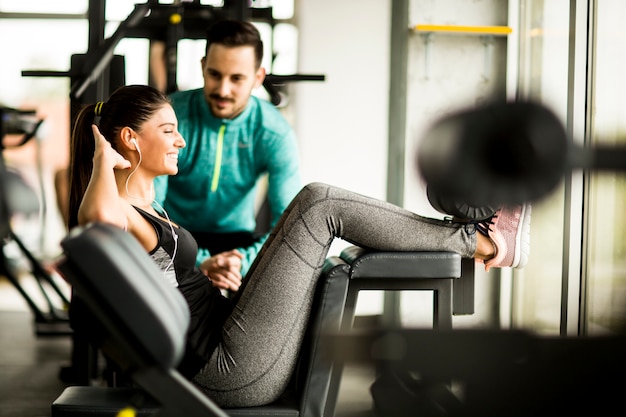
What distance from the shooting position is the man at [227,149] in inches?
95.7

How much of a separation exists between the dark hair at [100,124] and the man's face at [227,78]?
2.08ft

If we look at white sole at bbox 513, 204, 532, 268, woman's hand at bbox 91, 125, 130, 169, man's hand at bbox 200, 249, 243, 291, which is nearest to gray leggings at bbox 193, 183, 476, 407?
white sole at bbox 513, 204, 532, 268

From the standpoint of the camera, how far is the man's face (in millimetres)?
2408

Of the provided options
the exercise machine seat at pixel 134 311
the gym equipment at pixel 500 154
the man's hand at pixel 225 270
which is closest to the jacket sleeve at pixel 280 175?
the man's hand at pixel 225 270

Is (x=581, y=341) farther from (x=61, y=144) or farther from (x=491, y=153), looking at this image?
(x=61, y=144)

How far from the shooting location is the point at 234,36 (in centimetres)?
243

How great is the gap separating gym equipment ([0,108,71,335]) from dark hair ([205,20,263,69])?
726 mm

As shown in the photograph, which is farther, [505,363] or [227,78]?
[227,78]

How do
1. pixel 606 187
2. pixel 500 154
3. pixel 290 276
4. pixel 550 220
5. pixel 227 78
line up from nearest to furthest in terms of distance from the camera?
pixel 500 154 → pixel 290 276 → pixel 227 78 → pixel 550 220 → pixel 606 187

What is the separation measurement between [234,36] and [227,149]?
1.25 ft

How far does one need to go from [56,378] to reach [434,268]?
1905 millimetres

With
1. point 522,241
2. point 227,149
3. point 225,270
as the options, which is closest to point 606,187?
point 522,241

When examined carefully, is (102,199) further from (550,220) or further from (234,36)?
(550,220)

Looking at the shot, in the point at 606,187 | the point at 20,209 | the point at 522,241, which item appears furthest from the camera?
the point at 606,187
